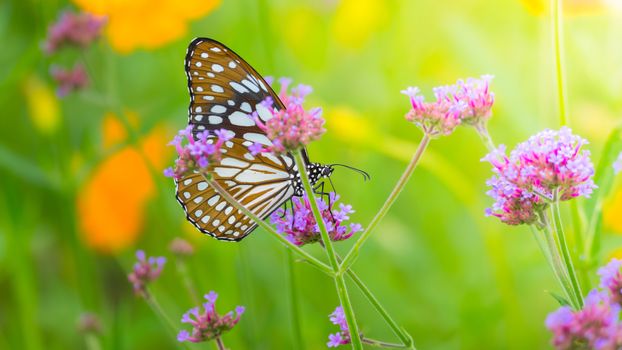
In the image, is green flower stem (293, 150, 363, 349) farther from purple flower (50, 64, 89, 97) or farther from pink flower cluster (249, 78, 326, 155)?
purple flower (50, 64, 89, 97)

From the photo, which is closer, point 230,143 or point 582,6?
point 230,143

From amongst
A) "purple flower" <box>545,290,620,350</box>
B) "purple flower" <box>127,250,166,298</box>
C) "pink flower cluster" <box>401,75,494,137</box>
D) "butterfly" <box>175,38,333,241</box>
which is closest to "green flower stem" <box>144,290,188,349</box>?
"purple flower" <box>127,250,166,298</box>

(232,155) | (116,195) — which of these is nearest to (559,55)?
(232,155)

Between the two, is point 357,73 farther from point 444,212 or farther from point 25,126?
point 25,126

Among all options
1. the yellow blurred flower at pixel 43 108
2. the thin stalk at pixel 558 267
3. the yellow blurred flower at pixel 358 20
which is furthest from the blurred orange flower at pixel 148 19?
the thin stalk at pixel 558 267

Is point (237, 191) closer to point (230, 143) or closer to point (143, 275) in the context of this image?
point (230, 143)

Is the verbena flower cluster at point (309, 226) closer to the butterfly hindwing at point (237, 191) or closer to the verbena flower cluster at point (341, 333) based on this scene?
the verbena flower cluster at point (341, 333)
